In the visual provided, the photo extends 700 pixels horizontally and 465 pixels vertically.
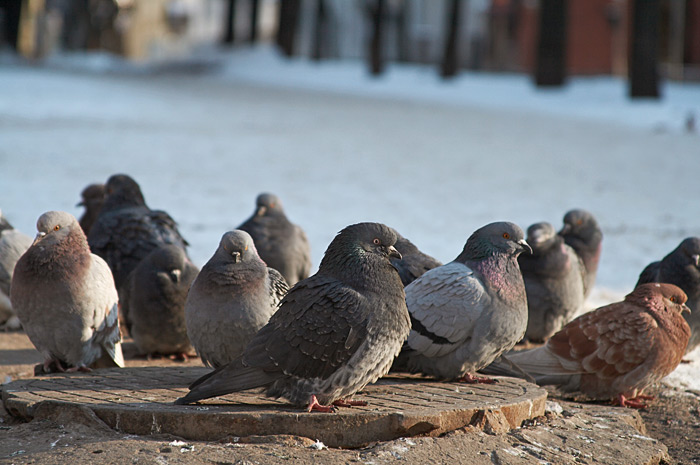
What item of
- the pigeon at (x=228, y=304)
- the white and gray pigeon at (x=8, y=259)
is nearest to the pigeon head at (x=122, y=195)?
the white and gray pigeon at (x=8, y=259)

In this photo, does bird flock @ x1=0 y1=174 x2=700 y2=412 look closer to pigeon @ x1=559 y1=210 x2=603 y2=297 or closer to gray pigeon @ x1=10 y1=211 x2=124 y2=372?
gray pigeon @ x1=10 y1=211 x2=124 y2=372

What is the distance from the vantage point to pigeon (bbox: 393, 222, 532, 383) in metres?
4.06

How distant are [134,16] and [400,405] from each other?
133 ft

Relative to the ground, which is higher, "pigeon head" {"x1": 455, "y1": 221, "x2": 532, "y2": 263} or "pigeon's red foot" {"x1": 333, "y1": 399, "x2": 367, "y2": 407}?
"pigeon head" {"x1": 455, "y1": 221, "x2": 532, "y2": 263}

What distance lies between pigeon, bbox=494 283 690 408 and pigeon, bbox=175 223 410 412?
129 centimetres

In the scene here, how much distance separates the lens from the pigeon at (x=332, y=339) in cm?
360

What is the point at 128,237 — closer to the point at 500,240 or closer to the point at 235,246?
the point at 235,246

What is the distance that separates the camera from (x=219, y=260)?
14.0 feet

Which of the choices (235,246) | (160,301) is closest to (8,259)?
(160,301)

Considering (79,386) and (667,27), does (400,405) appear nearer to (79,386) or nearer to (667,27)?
(79,386)

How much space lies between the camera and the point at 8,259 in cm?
561

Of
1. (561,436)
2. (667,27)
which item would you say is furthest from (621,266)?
(667,27)

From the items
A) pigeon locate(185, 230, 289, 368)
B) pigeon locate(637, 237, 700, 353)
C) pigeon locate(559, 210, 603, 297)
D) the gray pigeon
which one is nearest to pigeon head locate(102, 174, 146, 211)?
the gray pigeon

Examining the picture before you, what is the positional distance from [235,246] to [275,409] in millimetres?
919
